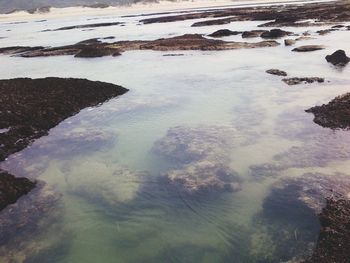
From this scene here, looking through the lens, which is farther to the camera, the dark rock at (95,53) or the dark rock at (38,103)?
→ the dark rock at (95,53)

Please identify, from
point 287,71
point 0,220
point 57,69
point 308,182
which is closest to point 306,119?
point 308,182

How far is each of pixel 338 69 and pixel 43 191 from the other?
857 inches

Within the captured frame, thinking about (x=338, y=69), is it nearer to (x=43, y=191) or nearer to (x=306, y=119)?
(x=306, y=119)

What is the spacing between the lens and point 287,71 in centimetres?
2867

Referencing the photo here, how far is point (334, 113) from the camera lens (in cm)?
1830

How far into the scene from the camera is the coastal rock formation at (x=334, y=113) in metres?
17.4

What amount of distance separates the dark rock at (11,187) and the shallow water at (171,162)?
82 centimetres

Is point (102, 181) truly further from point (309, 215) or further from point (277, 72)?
point (277, 72)

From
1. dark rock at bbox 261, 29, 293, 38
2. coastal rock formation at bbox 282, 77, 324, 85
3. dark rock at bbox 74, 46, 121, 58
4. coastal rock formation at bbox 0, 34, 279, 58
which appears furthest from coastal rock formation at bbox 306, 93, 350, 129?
dark rock at bbox 261, 29, 293, 38

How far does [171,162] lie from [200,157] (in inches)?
42.5

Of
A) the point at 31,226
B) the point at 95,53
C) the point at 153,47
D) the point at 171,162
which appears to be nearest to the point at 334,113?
the point at 171,162

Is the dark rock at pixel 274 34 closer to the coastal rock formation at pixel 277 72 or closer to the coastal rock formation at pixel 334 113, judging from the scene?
the coastal rock formation at pixel 277 72

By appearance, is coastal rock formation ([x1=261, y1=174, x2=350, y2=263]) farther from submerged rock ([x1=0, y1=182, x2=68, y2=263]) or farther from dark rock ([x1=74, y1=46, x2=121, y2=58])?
dark rock ([x1=74, y1=46, x2=121, y2=58])

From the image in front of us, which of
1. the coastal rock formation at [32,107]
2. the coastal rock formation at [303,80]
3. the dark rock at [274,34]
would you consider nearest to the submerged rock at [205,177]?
the coastal rock formation at [32,107]
